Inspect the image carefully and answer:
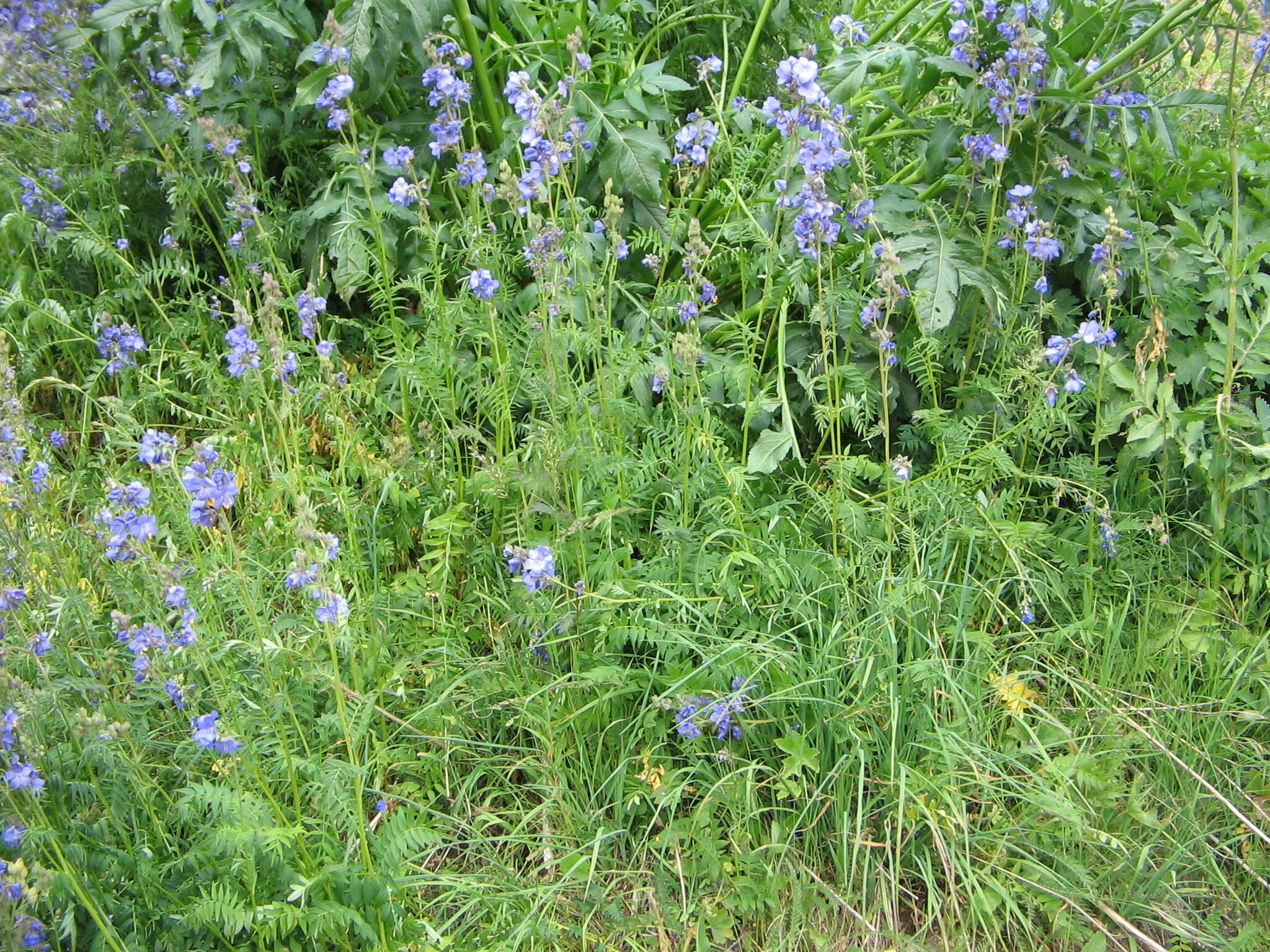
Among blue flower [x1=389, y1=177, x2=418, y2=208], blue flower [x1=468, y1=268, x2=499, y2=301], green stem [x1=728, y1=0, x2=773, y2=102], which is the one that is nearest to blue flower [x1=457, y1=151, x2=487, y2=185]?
blue flower [x1=389, y1=177, x2=418, y2=208]

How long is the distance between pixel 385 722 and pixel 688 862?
2.31 feet

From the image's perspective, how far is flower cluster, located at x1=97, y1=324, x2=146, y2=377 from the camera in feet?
9.78

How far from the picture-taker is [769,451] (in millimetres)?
2527

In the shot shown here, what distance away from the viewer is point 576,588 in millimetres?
2139

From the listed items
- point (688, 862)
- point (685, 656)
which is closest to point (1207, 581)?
point (685, 656)

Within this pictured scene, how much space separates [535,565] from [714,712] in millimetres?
455

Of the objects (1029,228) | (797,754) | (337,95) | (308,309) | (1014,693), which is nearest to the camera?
(797,754)

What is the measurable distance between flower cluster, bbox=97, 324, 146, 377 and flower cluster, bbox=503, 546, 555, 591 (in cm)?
153

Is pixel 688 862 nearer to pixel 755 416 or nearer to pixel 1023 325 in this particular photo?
pixel 755 416

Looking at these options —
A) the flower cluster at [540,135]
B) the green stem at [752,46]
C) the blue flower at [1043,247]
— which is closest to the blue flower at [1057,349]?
the blue flower at [1043,247]

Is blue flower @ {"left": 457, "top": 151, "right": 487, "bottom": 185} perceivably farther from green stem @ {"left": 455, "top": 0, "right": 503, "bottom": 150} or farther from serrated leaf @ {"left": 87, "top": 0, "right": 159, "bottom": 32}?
serrated leaf @ {"left": 87, "top": 0, "right": 159, "bottom": 32}

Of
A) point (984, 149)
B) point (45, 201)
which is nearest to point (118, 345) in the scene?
point (45, 201)

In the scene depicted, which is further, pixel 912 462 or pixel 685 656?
pixel 912 462

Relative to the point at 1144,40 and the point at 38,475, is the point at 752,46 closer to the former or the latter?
the point at 1144,40
